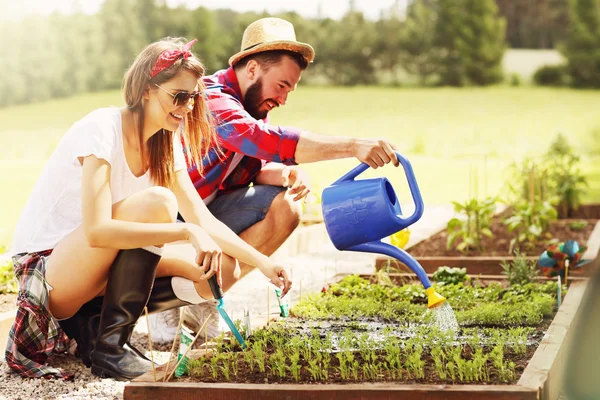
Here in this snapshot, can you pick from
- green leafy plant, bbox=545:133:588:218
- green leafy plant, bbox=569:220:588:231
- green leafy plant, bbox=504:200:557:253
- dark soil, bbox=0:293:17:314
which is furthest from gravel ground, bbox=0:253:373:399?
green leafy plant, bbox=545:133:588:218

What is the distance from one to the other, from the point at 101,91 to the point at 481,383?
12.1 metres

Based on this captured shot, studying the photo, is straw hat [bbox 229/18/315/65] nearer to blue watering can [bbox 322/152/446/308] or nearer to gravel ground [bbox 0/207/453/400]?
blue watering can [bbox 322/152/446/308]

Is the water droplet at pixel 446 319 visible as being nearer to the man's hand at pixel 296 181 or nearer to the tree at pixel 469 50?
the man's hand at pixel 296 181

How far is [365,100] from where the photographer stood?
1550 centimetres

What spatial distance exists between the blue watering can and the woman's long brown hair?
452 millimetres

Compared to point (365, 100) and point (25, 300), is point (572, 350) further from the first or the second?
point (365, 100)

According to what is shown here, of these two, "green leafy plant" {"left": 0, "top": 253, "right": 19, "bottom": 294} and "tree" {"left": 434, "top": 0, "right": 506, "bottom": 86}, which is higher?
"green leafy plant" {"left": 0, "top": 253, "right": 19, "bottom": 294}

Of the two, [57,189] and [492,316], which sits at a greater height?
[57,189]

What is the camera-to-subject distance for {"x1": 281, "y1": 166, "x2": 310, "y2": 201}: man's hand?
3090mm

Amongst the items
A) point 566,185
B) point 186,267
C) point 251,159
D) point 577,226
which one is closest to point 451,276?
point 251,159

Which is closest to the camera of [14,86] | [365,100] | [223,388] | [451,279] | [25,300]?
[223,388]

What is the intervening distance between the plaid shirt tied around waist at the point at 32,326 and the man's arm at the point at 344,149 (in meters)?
0.87

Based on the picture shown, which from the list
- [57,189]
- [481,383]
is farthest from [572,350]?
[57,189]

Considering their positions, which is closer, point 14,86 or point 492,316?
A: point 492,316
